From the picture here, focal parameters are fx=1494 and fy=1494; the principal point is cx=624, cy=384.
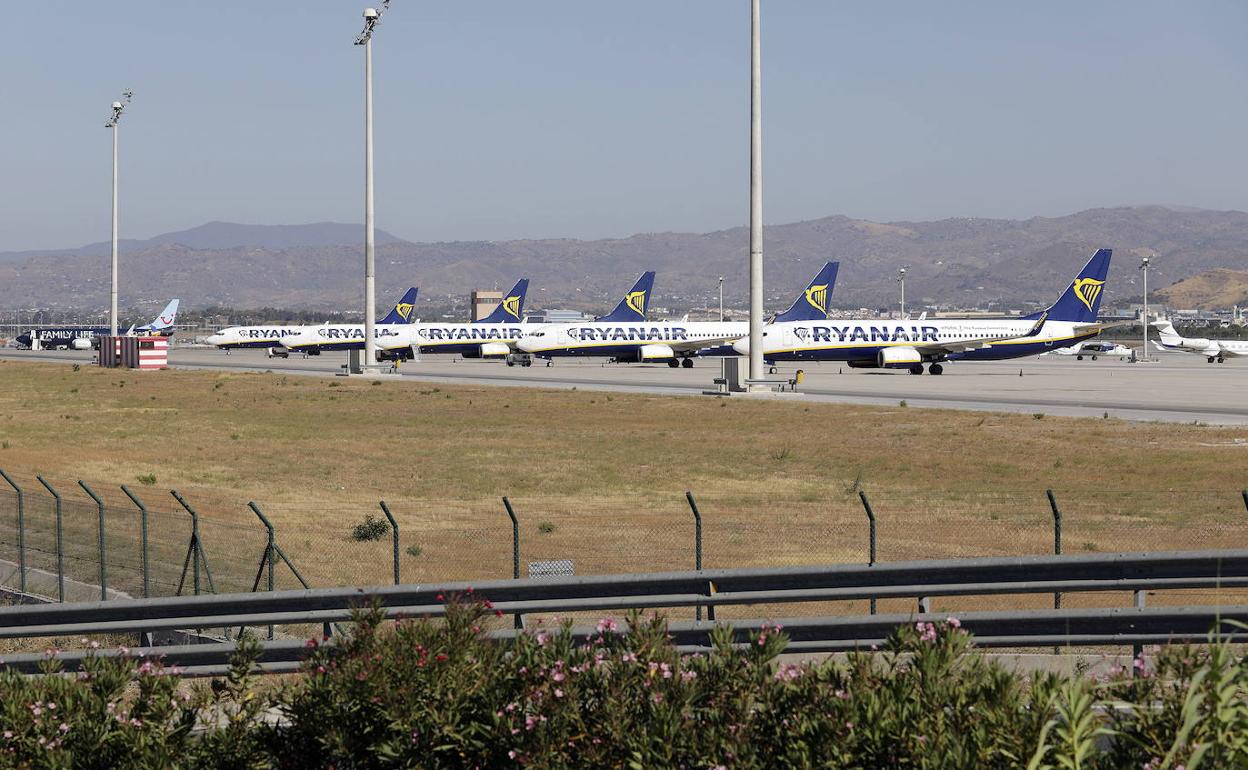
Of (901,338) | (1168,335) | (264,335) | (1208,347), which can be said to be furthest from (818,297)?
(264,335)

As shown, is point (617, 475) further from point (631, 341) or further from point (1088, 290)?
point (631, 341)

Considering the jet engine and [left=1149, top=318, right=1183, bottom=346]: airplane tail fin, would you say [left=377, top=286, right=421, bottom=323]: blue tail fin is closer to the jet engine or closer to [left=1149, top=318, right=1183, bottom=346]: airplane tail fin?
the jet engine

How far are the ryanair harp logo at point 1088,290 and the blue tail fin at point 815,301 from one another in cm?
1610

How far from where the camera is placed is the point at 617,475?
36625mm

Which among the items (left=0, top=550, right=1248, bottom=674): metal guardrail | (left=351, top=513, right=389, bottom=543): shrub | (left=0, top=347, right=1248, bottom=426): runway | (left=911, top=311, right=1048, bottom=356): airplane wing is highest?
(left=911, top=311, right=1048, bottom=356): airplane wing

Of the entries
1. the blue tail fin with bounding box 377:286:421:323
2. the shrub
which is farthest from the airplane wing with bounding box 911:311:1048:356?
the blue tail fin with bounding box 377:286:421:323

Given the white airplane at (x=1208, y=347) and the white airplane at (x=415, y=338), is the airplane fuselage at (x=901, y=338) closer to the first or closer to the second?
the white airplane at (x=415, y=338)

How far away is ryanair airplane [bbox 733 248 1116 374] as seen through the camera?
9119cm

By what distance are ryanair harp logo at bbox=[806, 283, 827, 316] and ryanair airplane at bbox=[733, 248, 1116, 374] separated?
9.22 m

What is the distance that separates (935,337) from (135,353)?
5513 cm

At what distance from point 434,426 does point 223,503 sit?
21.4 m

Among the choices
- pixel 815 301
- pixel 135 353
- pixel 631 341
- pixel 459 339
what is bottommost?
pixel 135 353

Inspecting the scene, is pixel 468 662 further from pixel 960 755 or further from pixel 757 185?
pixel 757 185

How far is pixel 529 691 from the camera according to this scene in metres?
8.37
